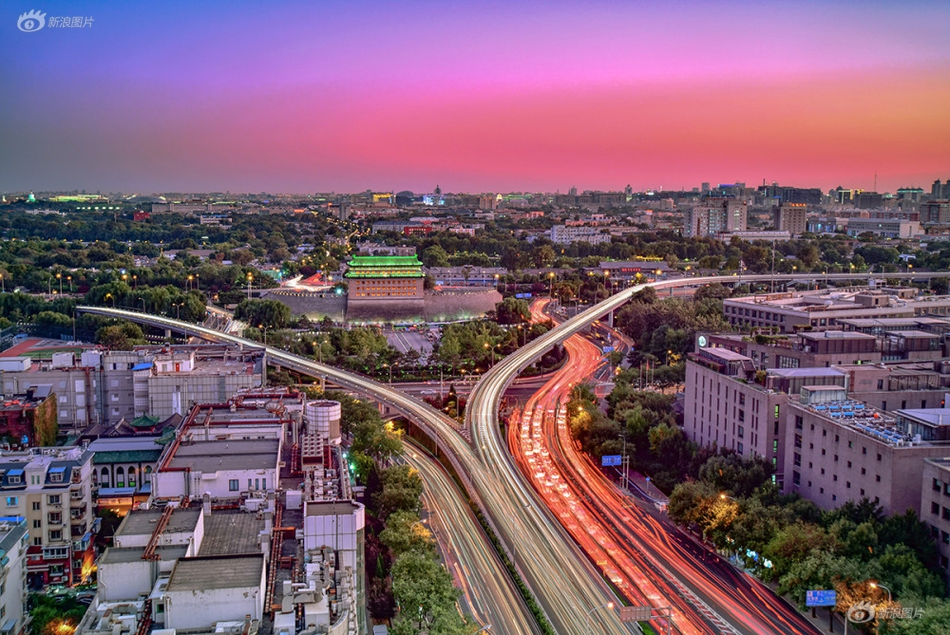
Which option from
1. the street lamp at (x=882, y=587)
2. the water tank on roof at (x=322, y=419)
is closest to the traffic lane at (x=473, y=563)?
the water tank on roof at (x=322, y=419)

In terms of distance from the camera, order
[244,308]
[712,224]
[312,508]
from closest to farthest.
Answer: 1. [312,508]
2. [244,308]
3. [712,224]

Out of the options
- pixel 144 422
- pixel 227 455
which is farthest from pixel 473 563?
pixel 144 422

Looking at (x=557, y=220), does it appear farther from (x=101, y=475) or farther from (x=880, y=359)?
(x=101, y=475)

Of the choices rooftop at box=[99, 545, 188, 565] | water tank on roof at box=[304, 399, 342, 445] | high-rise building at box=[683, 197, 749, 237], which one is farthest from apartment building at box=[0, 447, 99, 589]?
high-rise building at box=[683, 197, 749, 237]

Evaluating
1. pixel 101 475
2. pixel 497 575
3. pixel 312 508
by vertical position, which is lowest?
pixel 497 575

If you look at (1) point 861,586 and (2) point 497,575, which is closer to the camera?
(1) point 861,586

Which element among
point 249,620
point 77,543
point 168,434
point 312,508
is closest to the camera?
point 249,620

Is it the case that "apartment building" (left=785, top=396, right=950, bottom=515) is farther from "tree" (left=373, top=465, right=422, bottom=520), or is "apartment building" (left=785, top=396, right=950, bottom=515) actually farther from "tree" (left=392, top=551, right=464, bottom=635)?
"tree" (left=373, top=465, right=422, bottom=520)

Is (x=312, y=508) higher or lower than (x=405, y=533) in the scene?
higher

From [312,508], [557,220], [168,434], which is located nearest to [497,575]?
[312,508]
